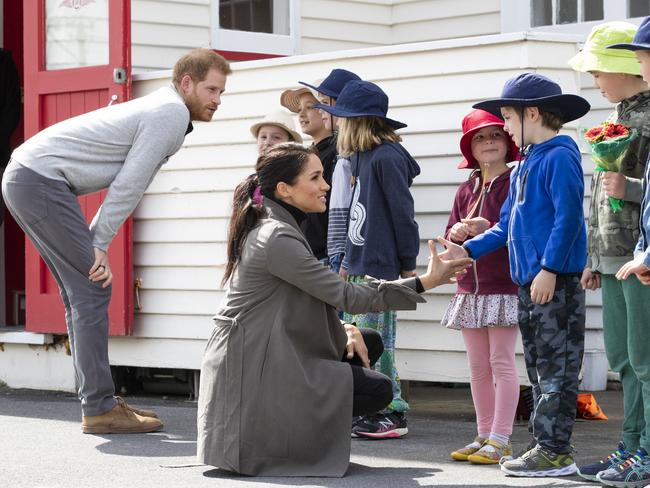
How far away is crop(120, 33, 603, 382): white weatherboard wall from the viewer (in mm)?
7039

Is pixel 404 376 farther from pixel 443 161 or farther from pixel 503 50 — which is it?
pixel 503 50

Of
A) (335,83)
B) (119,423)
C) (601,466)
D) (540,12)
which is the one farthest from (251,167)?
(601,466)

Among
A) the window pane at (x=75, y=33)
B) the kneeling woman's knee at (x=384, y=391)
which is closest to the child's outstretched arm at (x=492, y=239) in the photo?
the kneeling woman's knee at (x=384, y=391)

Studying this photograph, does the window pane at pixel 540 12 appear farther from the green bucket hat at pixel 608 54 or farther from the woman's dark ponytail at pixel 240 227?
the woman's dark ponytail at pixel 240 227

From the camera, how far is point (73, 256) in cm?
664

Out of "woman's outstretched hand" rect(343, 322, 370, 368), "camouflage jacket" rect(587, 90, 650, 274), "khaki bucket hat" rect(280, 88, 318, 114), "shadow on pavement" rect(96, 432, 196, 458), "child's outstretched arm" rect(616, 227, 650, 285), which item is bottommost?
"shadow on pavement" rect(96, 432, 196, 458)

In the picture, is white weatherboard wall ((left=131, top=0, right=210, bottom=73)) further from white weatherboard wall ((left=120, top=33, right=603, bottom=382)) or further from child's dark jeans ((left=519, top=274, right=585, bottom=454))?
child's dark jeans ((left=519, top=274, right=585, bottom=454))

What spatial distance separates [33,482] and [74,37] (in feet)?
13.0

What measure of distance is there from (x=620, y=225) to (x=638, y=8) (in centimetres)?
424

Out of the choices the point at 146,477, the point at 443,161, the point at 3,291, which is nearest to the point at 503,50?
the point at 443,161

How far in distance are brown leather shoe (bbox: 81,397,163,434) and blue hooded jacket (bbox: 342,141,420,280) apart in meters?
1.34

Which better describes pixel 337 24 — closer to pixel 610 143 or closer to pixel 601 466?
pixel 610 143

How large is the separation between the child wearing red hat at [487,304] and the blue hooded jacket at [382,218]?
0.91ft

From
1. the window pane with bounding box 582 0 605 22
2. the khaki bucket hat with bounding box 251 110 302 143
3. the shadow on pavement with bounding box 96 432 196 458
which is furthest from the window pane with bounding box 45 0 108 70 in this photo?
the window pane with bounding box 582 0 605 22
